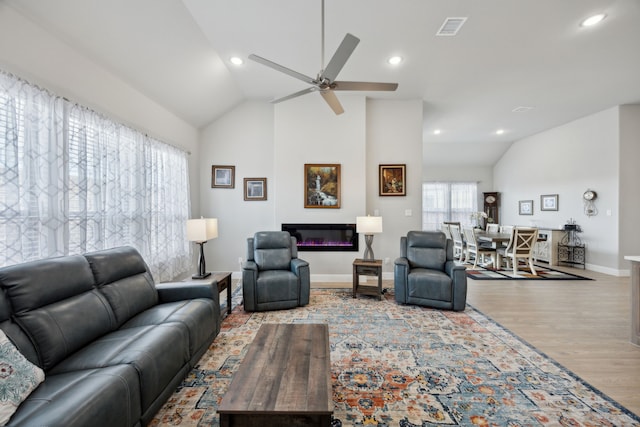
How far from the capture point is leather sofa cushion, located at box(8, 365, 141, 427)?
1.08m

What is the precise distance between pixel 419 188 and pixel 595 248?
4034 millimetres

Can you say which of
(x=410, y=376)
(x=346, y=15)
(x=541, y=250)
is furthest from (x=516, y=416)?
(x=541, y=250)

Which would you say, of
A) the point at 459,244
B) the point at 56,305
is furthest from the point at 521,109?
the point at 56,305

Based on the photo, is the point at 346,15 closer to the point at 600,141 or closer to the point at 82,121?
the point at 82,121

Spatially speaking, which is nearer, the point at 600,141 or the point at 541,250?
the point at 600,141

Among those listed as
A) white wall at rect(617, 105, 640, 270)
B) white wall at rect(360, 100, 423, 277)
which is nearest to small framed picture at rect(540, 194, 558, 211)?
white wall at rect(617, 105, 640, 270)

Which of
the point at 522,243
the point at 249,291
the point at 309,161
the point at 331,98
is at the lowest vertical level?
the point at 249,291

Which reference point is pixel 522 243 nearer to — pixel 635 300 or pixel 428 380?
pixel 635 300

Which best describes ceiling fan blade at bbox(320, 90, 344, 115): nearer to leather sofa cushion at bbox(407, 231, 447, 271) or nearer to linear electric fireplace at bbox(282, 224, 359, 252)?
leather sofa cushion at bbox(407, 231, 447, 271)

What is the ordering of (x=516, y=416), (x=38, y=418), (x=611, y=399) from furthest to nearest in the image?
(x=611, y=399), (x=516, y=416), (x=38, y=418)

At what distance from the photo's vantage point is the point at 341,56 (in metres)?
2.13

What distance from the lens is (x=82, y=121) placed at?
253 centimetres

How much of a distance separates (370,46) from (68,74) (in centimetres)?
310

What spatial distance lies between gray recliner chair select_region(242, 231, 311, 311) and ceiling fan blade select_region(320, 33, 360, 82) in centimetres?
230
